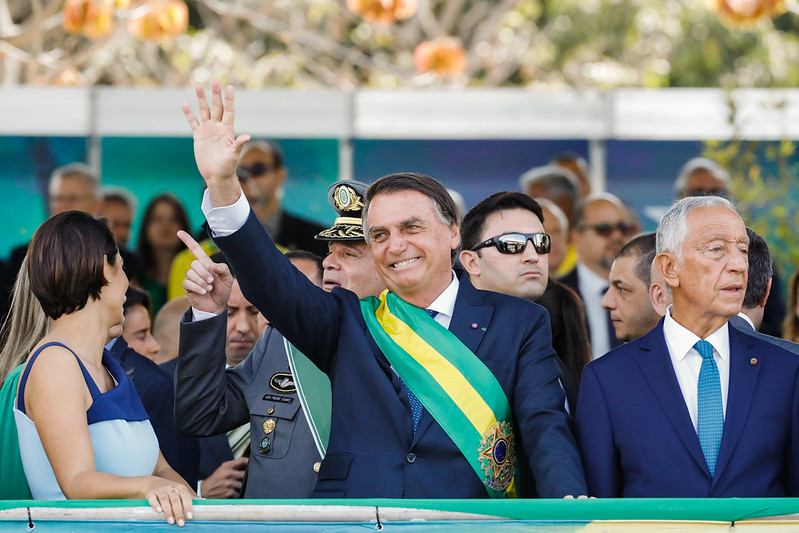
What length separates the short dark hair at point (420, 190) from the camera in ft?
10.9

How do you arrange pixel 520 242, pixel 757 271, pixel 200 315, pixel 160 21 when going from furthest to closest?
pixel 160 21
pixel 520 242
pixel 757 271
pixel 200 315

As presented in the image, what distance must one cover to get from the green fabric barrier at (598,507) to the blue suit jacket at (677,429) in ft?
1.16

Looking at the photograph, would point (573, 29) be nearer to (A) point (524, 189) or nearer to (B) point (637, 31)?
(B) point (637, 31)

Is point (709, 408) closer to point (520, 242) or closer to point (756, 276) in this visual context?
point (756, 276)

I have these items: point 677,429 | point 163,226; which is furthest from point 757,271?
point 163,226

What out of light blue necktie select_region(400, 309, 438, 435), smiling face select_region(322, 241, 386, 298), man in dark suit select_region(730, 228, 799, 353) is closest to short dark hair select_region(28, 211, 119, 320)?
light blue necktie select_region(400, 309, 438, 435)

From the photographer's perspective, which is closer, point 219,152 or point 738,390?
point 219,152

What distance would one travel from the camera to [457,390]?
319 cm

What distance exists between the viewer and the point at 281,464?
364 centimetres

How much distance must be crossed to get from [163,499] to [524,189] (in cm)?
557

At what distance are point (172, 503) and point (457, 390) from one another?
0.87 meters

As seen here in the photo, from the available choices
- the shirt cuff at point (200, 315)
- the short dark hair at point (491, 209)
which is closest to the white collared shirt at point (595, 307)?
the short dark hair at point (491, 209)

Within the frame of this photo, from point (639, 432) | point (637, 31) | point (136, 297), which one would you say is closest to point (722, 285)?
A: point (639, 432)

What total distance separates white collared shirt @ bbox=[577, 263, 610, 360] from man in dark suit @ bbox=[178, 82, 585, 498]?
257cm
